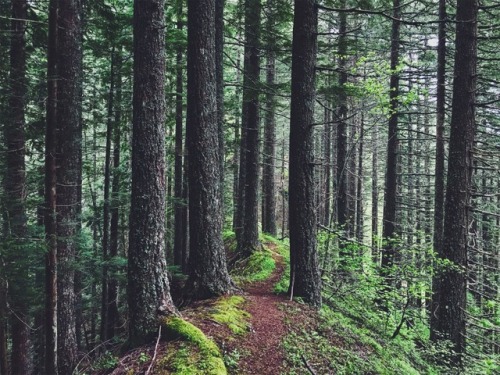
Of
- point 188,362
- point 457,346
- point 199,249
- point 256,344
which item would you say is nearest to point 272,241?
point 457,346

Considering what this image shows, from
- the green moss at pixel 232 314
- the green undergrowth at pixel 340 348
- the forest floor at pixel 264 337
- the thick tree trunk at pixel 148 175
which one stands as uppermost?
the thick tree trunk at pixel 148 175

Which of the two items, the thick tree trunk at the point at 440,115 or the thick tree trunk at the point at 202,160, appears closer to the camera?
the thick tree trunk at the point at 202,160

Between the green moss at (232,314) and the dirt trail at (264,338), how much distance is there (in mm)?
136

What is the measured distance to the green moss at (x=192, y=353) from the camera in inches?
164

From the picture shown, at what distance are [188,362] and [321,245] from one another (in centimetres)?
777

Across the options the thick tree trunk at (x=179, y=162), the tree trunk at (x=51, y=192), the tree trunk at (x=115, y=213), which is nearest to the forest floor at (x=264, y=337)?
the tree trunk at (x=51, y=192)

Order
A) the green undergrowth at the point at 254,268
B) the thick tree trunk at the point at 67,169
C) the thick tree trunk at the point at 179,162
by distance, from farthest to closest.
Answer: the thick tree trunk at the point at 179,162, the green undergrowth at the point at 254,268, the thick tree trunk at the point at 67,169

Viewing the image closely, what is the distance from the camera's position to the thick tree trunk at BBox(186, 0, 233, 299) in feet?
21.3

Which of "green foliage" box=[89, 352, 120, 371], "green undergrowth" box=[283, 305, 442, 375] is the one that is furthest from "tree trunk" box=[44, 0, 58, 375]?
"green undergrowth" box=[283, 305, 442, 375]

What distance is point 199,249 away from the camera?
653cm

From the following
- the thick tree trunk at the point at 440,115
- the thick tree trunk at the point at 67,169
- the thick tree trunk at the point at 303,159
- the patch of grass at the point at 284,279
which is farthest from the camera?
the thick tree trunk at the point at 440,115

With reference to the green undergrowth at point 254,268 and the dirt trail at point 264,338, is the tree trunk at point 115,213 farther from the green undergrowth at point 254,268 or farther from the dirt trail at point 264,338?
the dirt trail at point 264,338

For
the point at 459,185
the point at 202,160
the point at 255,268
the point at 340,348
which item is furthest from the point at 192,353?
the point at 459,185

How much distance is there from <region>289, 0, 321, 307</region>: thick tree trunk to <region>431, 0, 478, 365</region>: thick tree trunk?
3.78 metres
